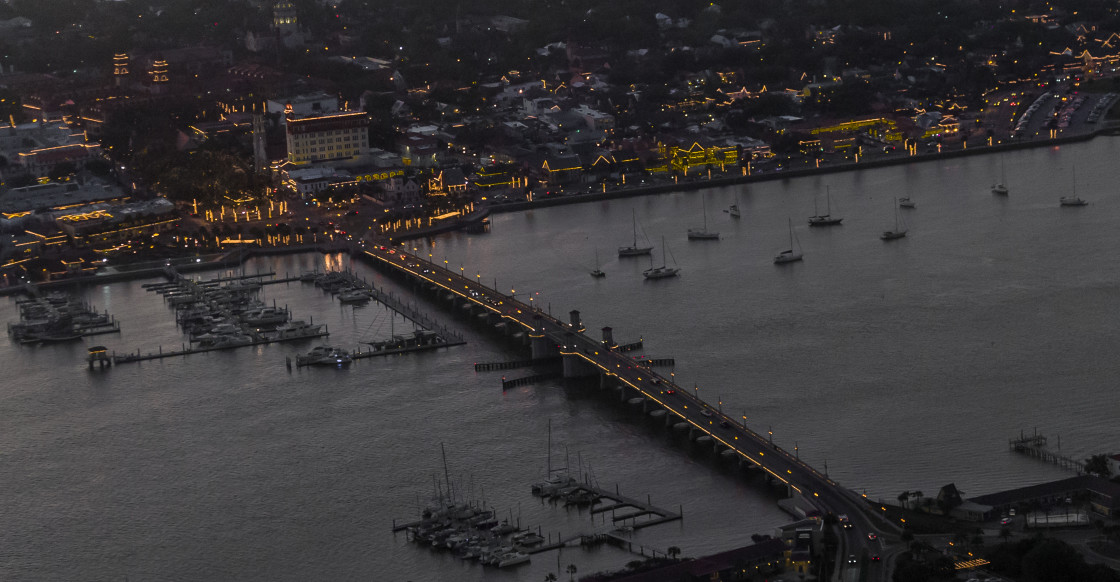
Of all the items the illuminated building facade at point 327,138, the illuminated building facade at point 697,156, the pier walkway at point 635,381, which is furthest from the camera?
the illuminated building facade at point 327,138

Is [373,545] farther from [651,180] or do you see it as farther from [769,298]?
[651,180]

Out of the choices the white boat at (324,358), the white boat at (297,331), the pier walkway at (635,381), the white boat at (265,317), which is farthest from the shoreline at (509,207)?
the white boat at (324,358)

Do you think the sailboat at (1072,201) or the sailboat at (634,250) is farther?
the sailboat at (1072,201)

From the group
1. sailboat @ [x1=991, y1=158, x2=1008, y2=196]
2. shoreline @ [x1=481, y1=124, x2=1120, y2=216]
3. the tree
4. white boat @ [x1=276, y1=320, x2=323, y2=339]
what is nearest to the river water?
white boat @ [x1=276, y1=320, x2=323, y2=339]

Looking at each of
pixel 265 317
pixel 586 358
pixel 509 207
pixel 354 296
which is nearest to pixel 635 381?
pixel 586 358

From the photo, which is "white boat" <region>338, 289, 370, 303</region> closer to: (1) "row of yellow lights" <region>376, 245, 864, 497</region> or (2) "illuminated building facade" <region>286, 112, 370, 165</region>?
(1) "row of yellow lights" <region>376, 245, 864, 497</region>

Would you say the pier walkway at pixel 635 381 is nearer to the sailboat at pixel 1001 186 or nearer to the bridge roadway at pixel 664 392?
the bridge roadway at pixel 664 392

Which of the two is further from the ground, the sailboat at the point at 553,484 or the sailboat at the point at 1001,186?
the sailboat at the point at 1001,186
